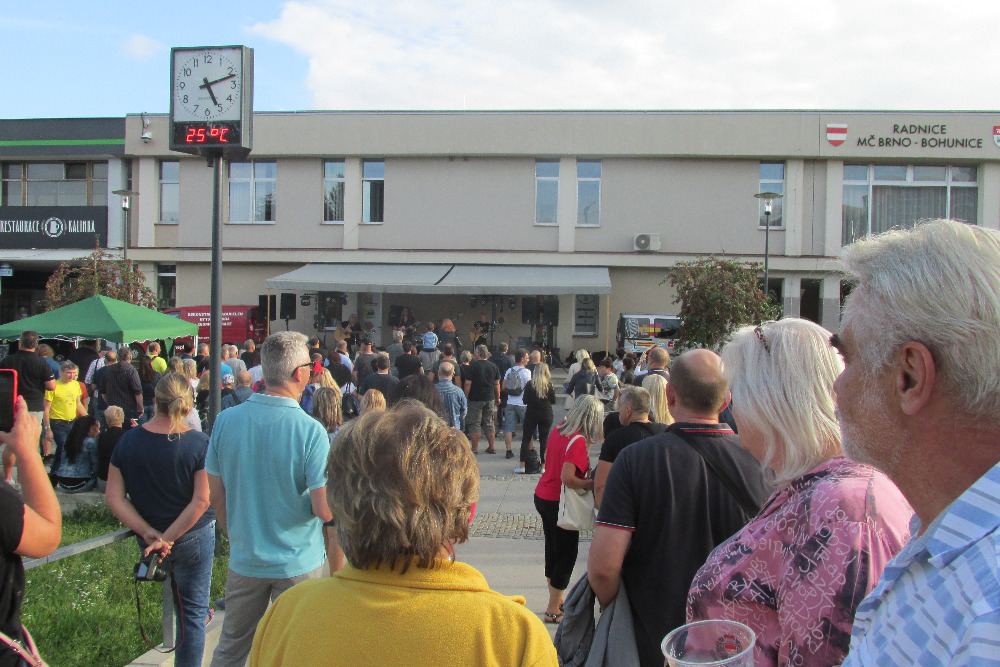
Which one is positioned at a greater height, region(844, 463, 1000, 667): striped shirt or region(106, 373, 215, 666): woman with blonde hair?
region(844, 463, 1000, 667): striped shirt

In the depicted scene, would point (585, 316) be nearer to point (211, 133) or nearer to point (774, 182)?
point (774, 182)

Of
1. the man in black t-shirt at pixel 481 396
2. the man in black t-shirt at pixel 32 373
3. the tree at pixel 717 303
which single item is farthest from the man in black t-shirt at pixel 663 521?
the tree at pixel 717 303

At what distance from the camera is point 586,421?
525 centimetres

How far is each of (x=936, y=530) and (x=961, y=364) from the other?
9.8 inches

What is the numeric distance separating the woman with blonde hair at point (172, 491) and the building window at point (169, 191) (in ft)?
73.1

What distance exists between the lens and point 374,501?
149 centimetres

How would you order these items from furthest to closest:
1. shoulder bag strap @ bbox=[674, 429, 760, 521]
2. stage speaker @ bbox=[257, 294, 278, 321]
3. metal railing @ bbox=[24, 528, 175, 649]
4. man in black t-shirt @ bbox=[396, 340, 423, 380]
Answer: stage speaker @ bbox=[257, 294, 278, 321]
man in black t-shirt @ bbox=[396, 340, 423, 380]
metal railing @ bbox=[24, 528, 175, 649]
shoulder bag strap @ bbox=[674, 429, 760, 521]

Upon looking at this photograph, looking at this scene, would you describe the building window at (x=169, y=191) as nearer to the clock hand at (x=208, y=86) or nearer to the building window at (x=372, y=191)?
the building window at (x=372, y=191)

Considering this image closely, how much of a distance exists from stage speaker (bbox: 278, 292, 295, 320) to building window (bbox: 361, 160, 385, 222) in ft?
11.9

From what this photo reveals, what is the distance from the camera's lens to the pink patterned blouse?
148 cm

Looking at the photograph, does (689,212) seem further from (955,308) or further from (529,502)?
(955,308)

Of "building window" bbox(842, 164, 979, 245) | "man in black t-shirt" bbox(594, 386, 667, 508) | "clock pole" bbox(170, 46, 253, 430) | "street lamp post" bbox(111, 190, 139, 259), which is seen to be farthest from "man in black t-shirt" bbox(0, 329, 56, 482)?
"building window" bbox(842, 164, 979, 245)

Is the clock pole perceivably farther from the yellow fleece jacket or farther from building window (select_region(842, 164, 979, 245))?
building window (select_region(842, 164, 979, 245))

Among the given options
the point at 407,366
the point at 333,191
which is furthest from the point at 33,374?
the point at 333,191
